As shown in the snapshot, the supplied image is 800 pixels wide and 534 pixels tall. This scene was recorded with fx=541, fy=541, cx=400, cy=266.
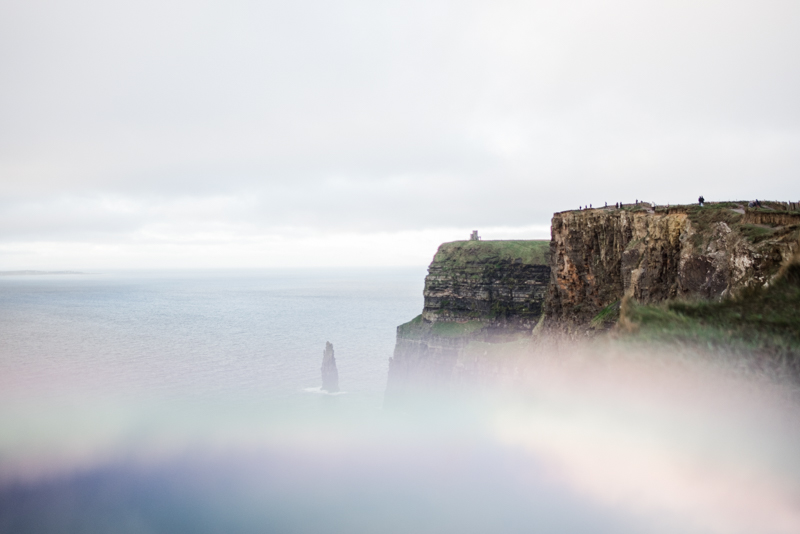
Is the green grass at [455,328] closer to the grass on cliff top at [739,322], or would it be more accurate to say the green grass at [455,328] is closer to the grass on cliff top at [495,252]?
the grass on cliff top at [495,252]

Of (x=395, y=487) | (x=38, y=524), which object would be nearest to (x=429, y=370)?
(x=395, y=487)

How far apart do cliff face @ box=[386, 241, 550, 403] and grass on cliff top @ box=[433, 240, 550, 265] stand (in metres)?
0.13

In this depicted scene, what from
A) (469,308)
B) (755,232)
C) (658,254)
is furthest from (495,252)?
(755,232)

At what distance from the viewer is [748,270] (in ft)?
57.6

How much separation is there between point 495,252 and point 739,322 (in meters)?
61.7

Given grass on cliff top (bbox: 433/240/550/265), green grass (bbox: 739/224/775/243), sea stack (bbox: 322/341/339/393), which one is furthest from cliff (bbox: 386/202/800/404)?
sea stack (bbox: 322/341/339/393)

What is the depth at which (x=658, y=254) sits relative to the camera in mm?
26453

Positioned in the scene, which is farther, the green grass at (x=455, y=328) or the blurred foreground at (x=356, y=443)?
the green grass at (x=455, y=328)

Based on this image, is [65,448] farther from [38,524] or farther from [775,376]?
[775,376]

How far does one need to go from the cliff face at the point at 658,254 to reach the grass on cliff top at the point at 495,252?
94.0ft

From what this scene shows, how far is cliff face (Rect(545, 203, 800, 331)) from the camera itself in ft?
59.4

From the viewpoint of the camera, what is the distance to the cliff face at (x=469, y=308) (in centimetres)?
6700

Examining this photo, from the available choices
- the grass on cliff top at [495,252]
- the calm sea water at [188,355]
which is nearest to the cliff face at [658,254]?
the grass on cliff top at [495,252]

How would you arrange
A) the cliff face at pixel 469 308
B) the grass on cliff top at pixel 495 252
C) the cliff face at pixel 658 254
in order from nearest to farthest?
the cliff face at pixel 658 254 → the cliff face at pixel 469 308 → the grass on cliff top at pixel 495 252
